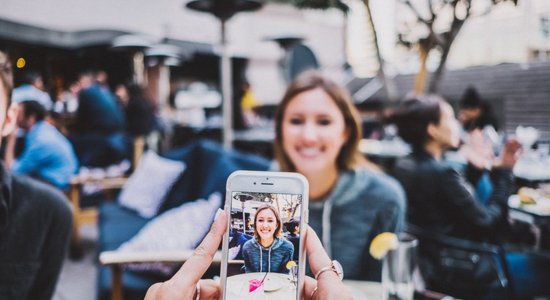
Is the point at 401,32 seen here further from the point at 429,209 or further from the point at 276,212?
the point at 276,212

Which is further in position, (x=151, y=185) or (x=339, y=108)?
(x=151, y=185)

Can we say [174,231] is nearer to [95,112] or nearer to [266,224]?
[266,224]

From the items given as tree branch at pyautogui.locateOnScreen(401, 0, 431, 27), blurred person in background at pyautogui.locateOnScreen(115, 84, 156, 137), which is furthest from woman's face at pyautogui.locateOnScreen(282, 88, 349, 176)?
blurred person in background at pyautogui.locateOnScreen(115, 84, 156, 137)

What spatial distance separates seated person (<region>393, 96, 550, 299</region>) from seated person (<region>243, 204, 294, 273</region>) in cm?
163

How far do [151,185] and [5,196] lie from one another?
237cm

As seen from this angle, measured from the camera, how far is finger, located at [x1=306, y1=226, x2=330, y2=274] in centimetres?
57

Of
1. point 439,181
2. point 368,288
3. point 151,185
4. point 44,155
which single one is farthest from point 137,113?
point 368,288

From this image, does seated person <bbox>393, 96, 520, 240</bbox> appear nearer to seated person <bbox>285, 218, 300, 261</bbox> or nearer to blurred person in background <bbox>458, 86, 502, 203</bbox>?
blurred person in background <bbox>458, 86, 502, 203</bbox>

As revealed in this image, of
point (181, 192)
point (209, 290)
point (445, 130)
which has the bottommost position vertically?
point (181, 192)

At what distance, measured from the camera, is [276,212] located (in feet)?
1.80

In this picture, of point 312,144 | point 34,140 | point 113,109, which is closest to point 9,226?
point 312,144

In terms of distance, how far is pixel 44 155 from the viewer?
3246 mm

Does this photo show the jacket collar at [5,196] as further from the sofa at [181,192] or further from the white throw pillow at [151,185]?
the white throw pillow at [151,185]

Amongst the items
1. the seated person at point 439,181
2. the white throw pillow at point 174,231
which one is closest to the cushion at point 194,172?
the white throw pillow at point 174,231
